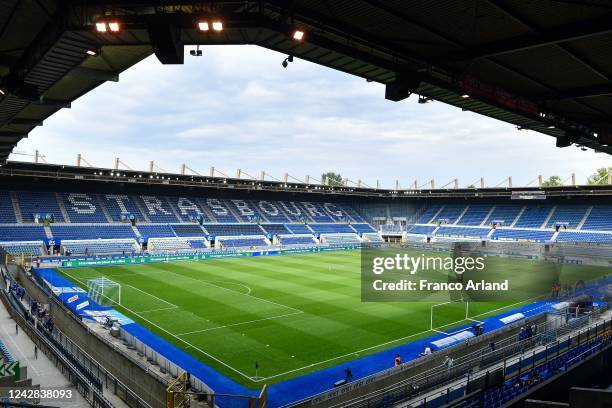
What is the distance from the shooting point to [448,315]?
2652 centimetres

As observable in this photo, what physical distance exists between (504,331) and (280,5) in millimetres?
18412

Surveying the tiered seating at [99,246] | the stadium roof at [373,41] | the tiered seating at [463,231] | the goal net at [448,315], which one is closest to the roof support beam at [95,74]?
the stadium roof at [373,41]

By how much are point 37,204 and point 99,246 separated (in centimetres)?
1068

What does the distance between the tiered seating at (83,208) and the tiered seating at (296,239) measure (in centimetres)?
2472

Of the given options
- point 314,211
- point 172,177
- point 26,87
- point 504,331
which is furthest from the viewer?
point 314,211

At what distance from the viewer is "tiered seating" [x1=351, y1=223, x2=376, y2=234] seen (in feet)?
256

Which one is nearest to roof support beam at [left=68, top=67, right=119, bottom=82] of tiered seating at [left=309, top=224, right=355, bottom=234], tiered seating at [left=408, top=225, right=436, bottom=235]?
tiered seating at [left=309, top=224, right=355, bottom=234]

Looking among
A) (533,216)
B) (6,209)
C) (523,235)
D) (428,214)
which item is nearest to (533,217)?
(533,216)

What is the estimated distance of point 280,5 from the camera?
309 inches

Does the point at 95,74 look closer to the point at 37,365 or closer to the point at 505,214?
the point at 37,365

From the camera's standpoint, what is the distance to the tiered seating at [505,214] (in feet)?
227

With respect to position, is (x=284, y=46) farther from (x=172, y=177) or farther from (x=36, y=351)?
(x=172, y=177)

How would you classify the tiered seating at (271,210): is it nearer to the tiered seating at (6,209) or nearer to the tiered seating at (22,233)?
the tiered seating at (22,233)

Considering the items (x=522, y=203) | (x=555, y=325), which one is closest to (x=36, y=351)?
(x=555, y=325)
